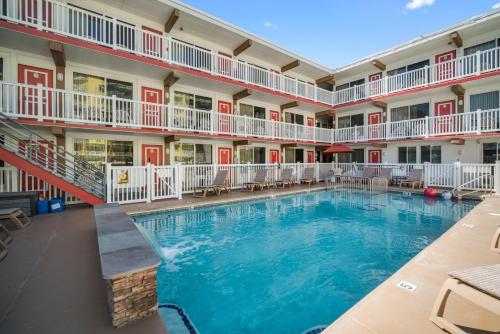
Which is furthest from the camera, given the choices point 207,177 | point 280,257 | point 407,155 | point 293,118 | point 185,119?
point 293,118

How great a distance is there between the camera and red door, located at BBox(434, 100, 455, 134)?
13.0 m

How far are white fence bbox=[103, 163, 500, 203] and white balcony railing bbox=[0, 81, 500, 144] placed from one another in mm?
1850

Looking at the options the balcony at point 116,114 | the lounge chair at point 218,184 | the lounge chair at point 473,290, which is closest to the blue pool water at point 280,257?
the lounge chair at point 473,290

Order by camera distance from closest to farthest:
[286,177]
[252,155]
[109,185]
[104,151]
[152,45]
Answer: [109,185] → [104,151] → [152,45] → [286,177] → [252,155]

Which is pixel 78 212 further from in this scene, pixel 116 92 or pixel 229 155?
pixel 229 155

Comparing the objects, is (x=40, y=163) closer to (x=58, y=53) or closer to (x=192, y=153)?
(x=58, y=53)

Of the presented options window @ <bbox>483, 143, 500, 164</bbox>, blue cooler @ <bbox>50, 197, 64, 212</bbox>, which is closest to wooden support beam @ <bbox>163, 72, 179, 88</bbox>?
blue cooler @ <bbox>50, 197, 64, 212</bbox>

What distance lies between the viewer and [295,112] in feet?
60.0

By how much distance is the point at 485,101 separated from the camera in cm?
1291

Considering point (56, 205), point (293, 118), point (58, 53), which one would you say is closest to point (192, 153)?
point (56, 205)

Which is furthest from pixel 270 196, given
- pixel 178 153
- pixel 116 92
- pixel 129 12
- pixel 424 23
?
pixel 424 23

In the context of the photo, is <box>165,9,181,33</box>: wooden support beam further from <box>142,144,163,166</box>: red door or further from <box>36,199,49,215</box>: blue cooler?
<box>36,199,49,215</box>: blue cooler

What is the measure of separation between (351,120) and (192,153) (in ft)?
43.9

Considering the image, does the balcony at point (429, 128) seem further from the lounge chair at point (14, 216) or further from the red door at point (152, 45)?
the lounge chair at point (14, 216)
